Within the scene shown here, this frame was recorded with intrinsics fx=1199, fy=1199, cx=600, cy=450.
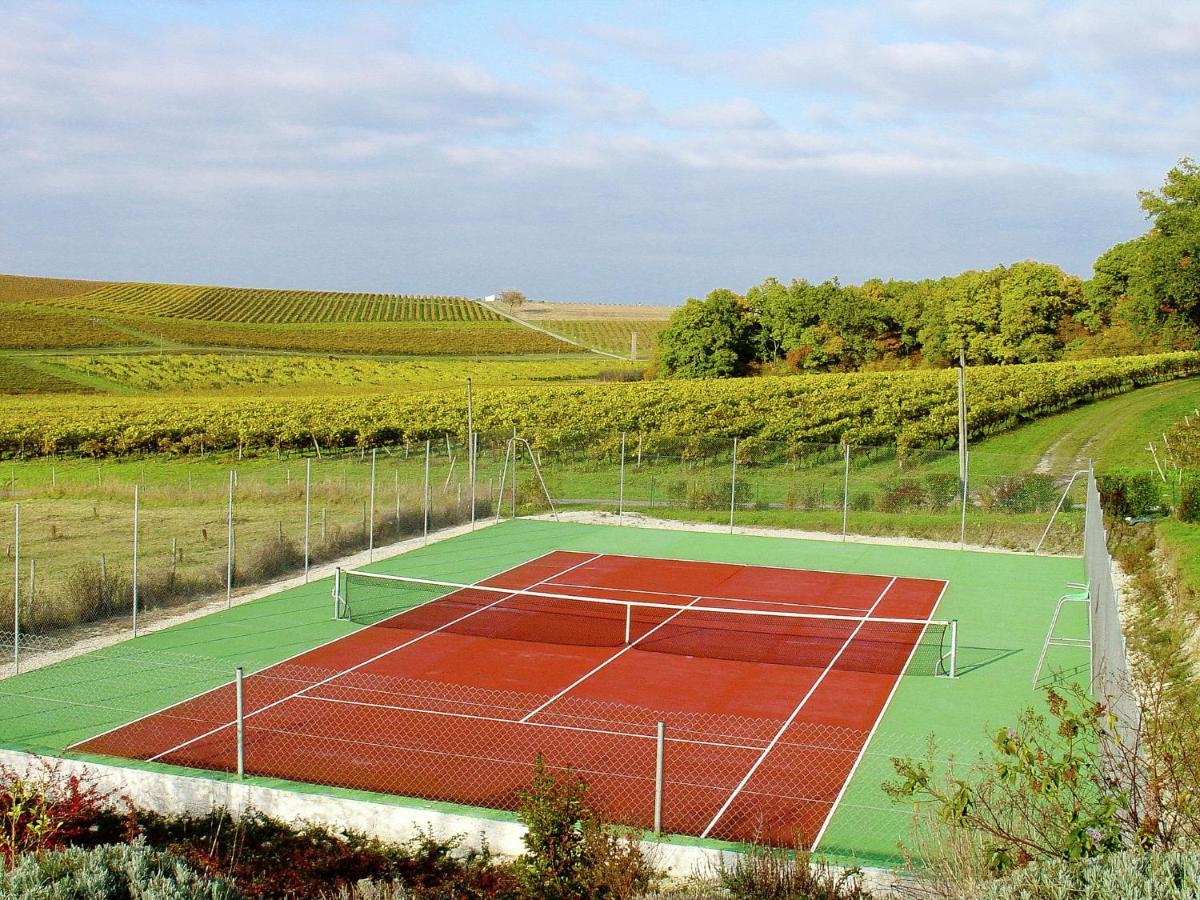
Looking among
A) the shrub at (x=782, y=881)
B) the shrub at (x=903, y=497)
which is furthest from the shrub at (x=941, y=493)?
the shrub at (x=782, y=881)

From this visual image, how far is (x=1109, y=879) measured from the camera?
21.1 ft

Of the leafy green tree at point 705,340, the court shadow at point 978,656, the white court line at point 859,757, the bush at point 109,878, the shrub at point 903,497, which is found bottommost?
the white court line at point 859,757

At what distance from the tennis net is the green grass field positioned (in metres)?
0.66

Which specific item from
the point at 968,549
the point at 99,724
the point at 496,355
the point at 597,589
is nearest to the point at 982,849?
the point at 99,724

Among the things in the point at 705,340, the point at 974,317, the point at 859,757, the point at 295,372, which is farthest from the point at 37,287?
the point at 859,757

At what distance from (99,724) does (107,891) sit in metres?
6.88

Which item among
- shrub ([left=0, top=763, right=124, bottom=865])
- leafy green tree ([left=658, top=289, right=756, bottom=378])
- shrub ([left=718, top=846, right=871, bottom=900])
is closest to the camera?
shrub ([left=718, top=846, right=871, bottom=900])

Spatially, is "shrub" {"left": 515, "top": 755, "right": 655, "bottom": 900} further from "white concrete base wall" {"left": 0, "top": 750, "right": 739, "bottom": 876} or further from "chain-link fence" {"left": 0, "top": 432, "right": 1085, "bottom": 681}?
"chain-link fence" {"left": 0, "top": 432, "right": 1085, "bottom": 681}

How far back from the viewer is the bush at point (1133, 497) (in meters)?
26.9

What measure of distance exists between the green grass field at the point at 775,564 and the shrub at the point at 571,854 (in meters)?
2.61

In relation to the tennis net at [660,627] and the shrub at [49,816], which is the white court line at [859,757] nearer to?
the tennis net at [660,627]

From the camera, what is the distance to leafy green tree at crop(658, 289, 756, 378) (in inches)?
2923

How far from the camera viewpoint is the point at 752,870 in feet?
28.3

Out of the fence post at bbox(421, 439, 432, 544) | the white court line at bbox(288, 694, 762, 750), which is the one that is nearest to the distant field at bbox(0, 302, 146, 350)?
the fence post at bbox(421, 439, 432, 544)
